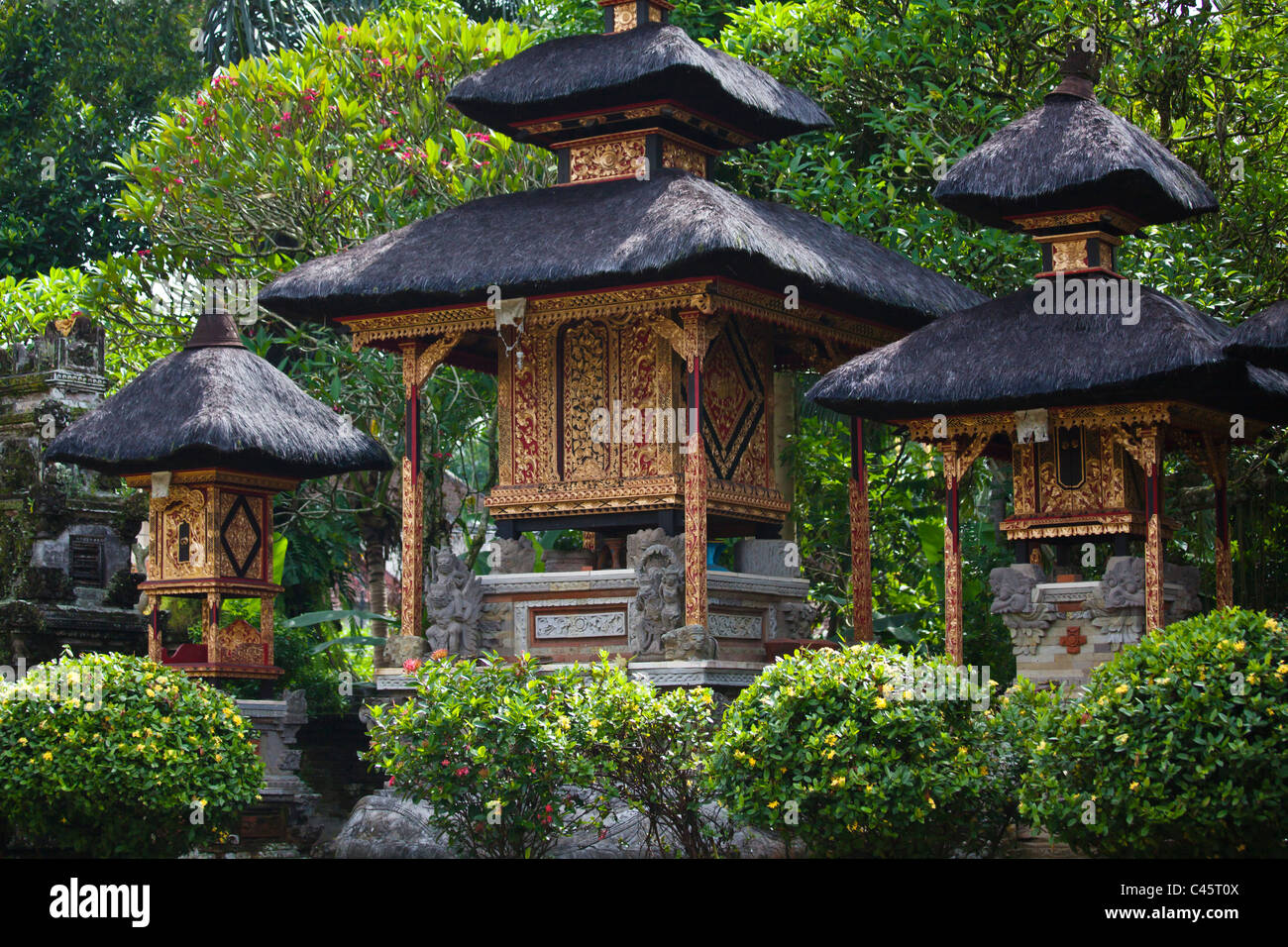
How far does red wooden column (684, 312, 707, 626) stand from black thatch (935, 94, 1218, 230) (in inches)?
111

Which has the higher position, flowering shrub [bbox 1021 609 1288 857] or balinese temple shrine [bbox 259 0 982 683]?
balinese temple shrine [bbox 259 0 982 683]

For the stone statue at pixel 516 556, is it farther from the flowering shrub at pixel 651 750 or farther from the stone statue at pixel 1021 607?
the stone statue at pixel 1021 607

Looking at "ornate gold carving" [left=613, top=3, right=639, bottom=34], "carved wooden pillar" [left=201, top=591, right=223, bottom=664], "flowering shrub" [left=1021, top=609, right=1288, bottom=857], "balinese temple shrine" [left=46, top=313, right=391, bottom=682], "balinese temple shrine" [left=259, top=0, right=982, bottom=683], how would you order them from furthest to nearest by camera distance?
"ornate gold carving" [left=613, top=3, right=639, bottom=34] < "carved wooden pillar" [left=201, top=591, right=223, bottom=664] < "balinese temple shrine" [left=46, top=313, right=391, bottom=682] < "balinese temple shrine" [left=259, top=0, right=982, bottom=683] < "flowering shrub" [left=1021, top=609, right=1288, bottom=857]

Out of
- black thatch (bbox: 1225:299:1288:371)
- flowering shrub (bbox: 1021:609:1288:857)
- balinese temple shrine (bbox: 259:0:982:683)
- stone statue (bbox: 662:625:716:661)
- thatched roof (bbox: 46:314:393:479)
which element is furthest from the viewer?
thatched roof (bbox: 46:314:393:479)

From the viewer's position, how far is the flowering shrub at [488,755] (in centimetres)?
1681

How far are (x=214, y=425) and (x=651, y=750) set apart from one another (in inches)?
244

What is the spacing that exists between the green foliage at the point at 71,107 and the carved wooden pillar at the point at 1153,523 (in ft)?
78.4

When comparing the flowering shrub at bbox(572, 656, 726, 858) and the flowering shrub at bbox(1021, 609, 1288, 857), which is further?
the flowering shrub at bbox(572, 656, 726, 858)

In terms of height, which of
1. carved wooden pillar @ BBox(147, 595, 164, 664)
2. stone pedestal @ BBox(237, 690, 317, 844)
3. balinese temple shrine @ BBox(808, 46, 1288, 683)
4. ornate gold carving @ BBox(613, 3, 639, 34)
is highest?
ornate gold carving @ BBox(613, 3, 639, 34)

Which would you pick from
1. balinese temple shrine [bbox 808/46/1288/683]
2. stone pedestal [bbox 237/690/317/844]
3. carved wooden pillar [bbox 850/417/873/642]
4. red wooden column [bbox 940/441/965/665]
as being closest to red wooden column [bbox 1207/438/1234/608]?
balinese temple shrine [bbox 808/46/1288/683]

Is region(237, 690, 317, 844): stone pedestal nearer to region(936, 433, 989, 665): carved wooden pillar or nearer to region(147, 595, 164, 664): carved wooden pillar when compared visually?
region(147, 595, 164, 664): carved wooden pillar

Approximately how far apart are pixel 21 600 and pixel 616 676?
890 cm

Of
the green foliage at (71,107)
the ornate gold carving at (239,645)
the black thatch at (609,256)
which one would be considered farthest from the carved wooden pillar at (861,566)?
the green foliage at (71,107)

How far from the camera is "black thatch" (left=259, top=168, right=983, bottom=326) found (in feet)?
64.3
